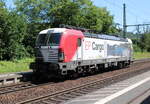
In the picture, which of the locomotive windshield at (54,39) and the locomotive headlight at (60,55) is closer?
the locomotive headlight at (60,55)

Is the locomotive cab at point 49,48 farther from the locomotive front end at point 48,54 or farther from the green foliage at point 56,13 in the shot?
the green foliage at point 56,13

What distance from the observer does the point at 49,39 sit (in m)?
20.0

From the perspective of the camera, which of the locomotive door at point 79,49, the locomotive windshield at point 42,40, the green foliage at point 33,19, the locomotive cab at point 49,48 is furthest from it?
the green foliage at point 33,19

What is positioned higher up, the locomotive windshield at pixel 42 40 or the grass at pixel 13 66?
the locomotive windshield at pixel 42 40

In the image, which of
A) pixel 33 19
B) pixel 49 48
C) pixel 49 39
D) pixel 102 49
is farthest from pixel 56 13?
pixel 49 48

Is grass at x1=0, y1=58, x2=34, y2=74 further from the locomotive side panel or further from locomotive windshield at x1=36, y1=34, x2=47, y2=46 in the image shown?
the locomotive side panel

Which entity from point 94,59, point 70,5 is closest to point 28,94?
point 94,59

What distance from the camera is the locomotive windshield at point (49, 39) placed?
1958 cm

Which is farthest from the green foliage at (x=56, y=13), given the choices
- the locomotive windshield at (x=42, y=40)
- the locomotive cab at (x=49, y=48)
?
the locomotive cab at (x=49, y=48)

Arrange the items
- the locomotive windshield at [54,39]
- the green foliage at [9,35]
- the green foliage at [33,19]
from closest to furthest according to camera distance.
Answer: the locomotive windshield at [54,39], the green foliage at [9,35], the green foliage at [33,19]

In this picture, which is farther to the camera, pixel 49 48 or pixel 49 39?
pixel 49 39

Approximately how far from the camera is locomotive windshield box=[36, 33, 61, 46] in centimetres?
1958

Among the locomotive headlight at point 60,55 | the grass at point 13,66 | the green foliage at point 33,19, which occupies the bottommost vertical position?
the grass at point 13,66

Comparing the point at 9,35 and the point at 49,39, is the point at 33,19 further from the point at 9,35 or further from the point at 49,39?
the point at 49,39
